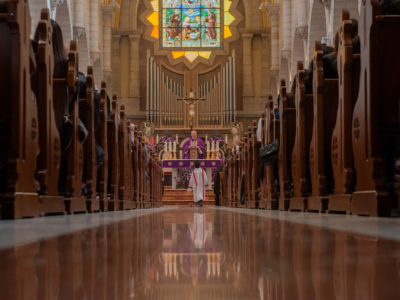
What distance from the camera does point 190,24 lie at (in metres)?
18.8

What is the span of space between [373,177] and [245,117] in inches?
611

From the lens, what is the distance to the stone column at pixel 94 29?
14.5m

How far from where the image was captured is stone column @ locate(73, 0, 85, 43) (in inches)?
496

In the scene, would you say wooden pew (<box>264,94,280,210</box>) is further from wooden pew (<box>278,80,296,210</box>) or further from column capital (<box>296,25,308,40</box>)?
column capital (<box>296,25,308,40</box>)

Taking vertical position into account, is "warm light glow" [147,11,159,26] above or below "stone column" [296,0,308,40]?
above

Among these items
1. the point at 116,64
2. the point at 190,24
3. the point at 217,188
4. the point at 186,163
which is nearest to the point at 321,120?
the point at 217,188

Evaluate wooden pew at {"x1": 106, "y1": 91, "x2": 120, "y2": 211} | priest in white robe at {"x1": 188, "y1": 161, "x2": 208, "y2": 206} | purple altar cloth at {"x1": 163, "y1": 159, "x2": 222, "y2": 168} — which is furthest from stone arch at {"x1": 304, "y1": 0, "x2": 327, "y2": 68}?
wooden pew at {"x1": 106, "y1": 91, "x2": 120, "y2": 211}

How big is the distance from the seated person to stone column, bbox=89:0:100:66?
3.88 metres

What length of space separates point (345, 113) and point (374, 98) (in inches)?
19.0

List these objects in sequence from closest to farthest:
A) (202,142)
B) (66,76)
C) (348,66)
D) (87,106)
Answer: (348,66) < (66,76) < (87,106) < (202,142)

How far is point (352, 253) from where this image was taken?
67cm

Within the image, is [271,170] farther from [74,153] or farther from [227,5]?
[227,5]

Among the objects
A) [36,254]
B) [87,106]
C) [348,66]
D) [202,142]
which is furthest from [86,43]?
[36,254]

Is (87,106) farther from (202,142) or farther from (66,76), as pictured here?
(202,142)
